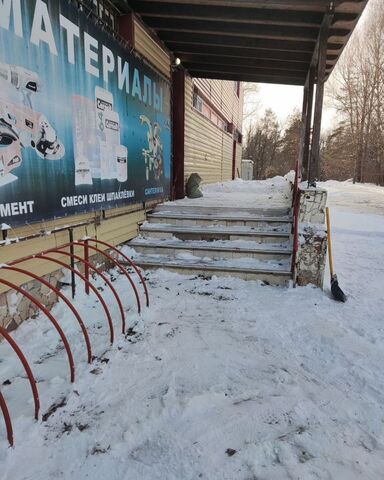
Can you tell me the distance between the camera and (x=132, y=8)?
5.36m

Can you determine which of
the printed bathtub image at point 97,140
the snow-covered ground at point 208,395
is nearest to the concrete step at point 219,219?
the printed bathtub image at point 97,140

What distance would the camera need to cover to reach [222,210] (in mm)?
6617

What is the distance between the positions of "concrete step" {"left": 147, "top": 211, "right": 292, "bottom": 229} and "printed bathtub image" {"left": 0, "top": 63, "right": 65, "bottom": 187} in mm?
3220

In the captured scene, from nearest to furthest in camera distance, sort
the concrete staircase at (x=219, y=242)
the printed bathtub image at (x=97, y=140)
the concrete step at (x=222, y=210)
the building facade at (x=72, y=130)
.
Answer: the building facade at (x=72, y=130) → the printed bathtub image at (x=97, y=140) → the concrete staircase at (x=219, y=242) → the concrete step at (x=222, y=210)

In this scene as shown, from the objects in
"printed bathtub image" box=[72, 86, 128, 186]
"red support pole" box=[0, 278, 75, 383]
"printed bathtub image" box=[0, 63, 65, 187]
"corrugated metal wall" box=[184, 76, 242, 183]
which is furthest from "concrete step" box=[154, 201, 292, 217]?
"red support pole" box=[0, 278, 75, 383]

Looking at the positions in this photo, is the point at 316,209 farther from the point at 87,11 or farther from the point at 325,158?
the point at 325,158

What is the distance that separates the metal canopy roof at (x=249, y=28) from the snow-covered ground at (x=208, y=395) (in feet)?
13.5

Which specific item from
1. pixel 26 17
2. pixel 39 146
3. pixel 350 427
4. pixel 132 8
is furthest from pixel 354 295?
pixel 132 8

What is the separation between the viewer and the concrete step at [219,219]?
6.07m

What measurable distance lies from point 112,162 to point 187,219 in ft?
6.50

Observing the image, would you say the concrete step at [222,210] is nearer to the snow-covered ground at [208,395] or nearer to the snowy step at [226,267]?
the snowy step at [226,267]

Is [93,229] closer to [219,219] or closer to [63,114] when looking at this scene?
[63,114]

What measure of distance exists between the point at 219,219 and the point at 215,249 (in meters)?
0.87

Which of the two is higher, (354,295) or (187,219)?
(187,219)
